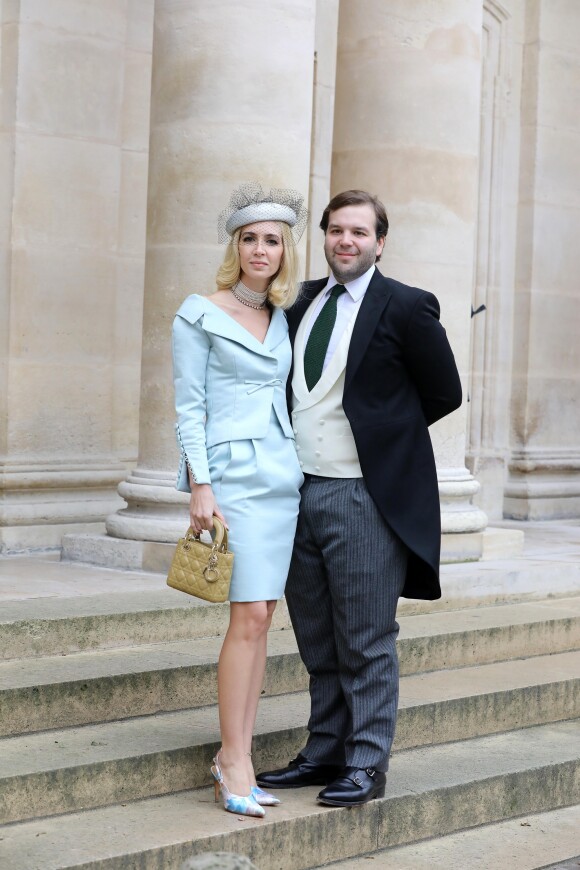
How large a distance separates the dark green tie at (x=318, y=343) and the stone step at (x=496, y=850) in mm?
1540

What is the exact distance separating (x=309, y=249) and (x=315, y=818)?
5620 millimetres

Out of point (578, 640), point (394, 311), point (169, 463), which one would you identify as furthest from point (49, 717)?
point (578, 640)

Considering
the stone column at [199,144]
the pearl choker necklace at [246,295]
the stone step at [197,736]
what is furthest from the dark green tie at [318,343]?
the stone column at [199,144]

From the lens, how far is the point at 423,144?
7.97 metres

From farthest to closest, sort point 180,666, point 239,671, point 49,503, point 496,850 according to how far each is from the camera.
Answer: point 49,503 < point 180,666 < point 496,850 < point 239,671

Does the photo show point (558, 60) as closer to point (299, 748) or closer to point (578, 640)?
point (578, 640)

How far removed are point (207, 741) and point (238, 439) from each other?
3.83 ft

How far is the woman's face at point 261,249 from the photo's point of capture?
4297 mm

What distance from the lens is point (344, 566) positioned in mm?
4371

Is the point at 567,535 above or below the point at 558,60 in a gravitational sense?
below

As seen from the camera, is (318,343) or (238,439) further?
(318,343)

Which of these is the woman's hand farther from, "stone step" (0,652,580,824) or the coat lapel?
"stone step" (0,652,580,824)

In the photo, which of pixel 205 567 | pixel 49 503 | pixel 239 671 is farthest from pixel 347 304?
pixel 49 503

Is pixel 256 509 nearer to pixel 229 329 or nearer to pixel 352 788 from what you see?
pixel 229 329
